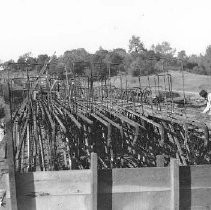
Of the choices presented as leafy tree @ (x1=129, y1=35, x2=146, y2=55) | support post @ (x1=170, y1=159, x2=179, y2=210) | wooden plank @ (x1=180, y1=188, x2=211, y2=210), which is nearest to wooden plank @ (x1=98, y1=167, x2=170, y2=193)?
support post @ (x1=170, y1=159, x2=179, y2=210)

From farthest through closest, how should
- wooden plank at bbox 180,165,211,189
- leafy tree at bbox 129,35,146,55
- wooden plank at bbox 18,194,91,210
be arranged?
leafy tree at bbox 129,35,146,55 → wooden plank at bbox 180,165,211,189 → wooden plank at bbox 18,194,91,210

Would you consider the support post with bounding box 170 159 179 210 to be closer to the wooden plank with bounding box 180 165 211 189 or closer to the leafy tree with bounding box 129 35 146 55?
the wooden plank with bounding box 180 165 211 189

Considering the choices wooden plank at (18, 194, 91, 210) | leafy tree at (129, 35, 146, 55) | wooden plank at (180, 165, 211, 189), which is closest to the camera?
wooden plank at (18, 194, 91, 210)

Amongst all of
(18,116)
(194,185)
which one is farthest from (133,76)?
(194,185)

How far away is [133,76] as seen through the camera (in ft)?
157

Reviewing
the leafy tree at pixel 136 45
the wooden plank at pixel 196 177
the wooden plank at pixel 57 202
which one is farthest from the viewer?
the leafy tree at pixel 136 45

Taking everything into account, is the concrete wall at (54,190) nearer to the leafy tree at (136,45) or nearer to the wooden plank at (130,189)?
the wooden plank at (130,189)

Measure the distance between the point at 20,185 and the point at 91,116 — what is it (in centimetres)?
430

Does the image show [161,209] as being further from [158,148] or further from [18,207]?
[158,148]

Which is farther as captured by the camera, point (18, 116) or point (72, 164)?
point (18, 116)

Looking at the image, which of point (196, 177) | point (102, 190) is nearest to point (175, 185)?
point (196, 177)

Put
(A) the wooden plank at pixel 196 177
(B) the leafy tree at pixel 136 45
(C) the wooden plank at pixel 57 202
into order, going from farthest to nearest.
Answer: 1. (B) the leafy tree at pixel 136 45
2. (A) the wooden plank at pixel 196 177
3. (C) the wooden plank at pixel 57 202

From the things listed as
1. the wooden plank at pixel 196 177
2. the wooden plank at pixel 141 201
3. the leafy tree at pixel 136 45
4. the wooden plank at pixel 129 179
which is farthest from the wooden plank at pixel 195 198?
the leafy tree at pixel 136 45

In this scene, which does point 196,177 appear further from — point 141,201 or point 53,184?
point 53,184
